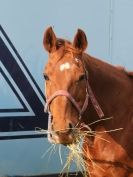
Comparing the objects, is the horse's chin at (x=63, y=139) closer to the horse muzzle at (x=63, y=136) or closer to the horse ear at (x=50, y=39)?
the horse muzzle at (x=63, y=136)

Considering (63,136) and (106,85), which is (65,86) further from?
(106,85)

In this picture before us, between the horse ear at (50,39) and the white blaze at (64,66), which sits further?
the horse ear at (50,39)

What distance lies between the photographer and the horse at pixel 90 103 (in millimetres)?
4066

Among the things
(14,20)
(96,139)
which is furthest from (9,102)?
(96,139)

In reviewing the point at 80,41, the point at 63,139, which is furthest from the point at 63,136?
the point at 80,41

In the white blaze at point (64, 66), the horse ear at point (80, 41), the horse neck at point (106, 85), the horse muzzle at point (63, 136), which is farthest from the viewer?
the horse neck at point (106, 85)

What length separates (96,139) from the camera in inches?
177

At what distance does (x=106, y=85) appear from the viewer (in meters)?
4.59

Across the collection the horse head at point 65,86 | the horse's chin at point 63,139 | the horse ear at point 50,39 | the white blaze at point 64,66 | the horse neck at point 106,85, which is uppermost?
the horse ear at point 50,39

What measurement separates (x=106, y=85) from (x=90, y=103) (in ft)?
0.86

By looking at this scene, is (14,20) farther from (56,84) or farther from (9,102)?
(56,84)

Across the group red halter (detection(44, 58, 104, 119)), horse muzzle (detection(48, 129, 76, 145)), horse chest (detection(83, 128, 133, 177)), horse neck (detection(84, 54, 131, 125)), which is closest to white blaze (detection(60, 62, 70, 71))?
red halter (detection(44, 58, 104, 119))

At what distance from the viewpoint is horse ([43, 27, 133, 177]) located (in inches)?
160

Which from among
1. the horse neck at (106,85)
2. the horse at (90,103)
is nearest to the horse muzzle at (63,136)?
the horse at (90,103)
